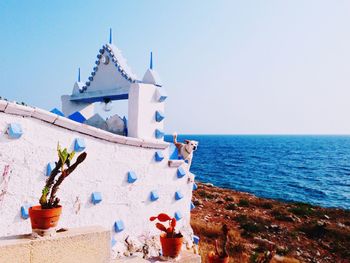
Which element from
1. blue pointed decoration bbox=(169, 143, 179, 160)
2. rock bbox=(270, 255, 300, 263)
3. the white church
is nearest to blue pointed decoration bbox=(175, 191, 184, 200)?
blue pointed decoration bbox=(169, 143, 179, 160)

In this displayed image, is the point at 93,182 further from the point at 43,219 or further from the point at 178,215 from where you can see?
the point at 178,215

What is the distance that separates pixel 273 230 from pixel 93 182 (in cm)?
1015

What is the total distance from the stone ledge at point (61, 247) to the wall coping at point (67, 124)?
1686 mm

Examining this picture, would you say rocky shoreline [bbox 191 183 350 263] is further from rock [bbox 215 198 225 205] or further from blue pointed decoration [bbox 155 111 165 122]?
blue pointed decoration [bbox 155 111 165 122]

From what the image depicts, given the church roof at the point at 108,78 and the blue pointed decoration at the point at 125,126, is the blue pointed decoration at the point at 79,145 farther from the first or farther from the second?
the church roof at the point at 108,78

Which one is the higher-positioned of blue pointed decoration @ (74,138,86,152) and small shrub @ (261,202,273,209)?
blue pointed decoration @ (74,138,86,152)

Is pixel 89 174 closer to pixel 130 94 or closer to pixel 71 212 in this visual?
pixel 71 212

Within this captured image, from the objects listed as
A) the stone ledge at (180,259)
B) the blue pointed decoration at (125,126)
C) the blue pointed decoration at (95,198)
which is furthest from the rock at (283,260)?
the blue pointed decoration at (95,198)

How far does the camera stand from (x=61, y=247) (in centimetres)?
302

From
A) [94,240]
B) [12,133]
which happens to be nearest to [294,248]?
[94,240]

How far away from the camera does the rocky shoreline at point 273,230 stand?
975cm

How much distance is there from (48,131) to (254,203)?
16.5 meters

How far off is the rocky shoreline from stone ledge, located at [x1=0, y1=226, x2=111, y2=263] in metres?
4.91

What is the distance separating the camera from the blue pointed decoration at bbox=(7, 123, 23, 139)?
3.84m
